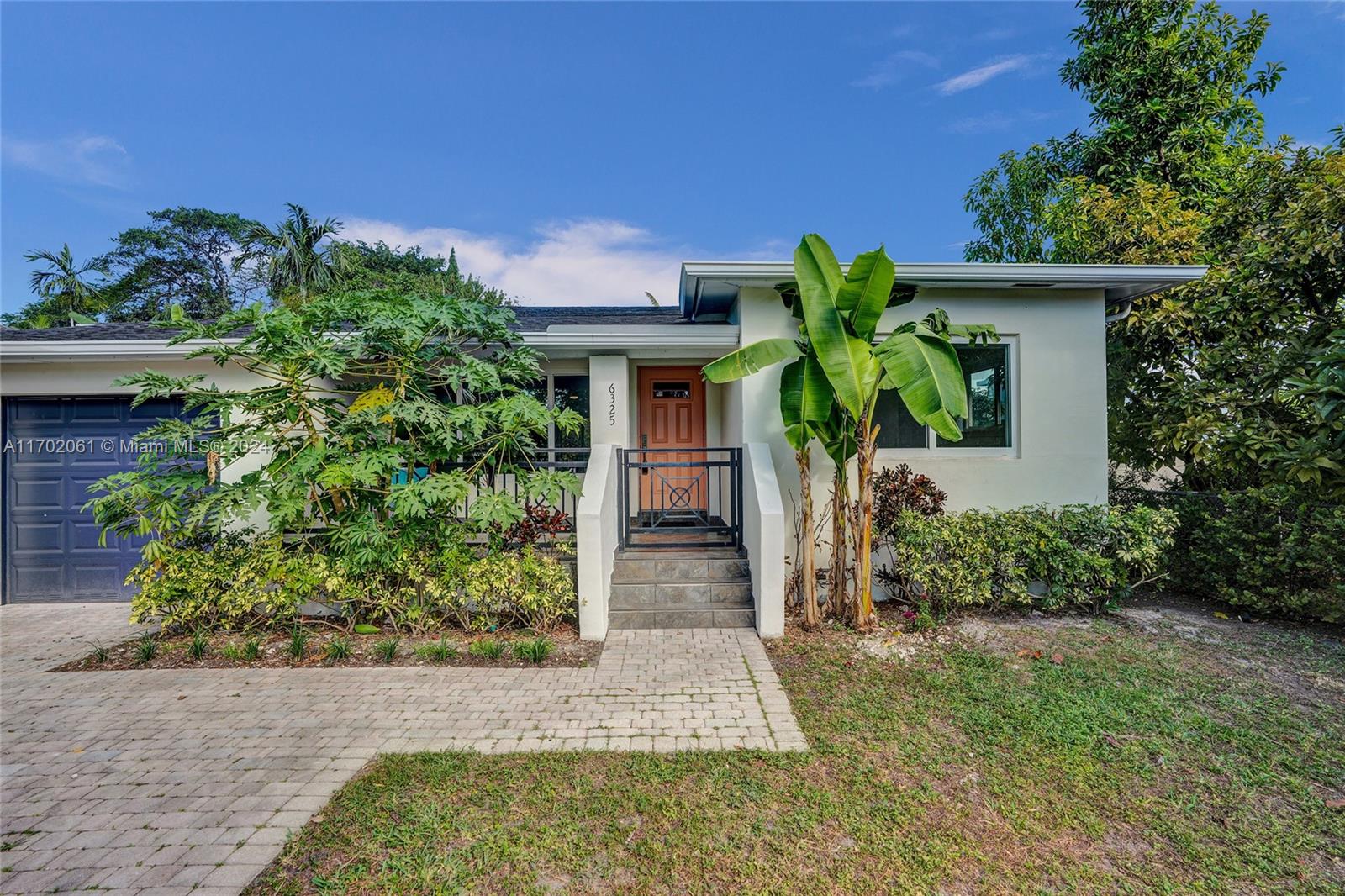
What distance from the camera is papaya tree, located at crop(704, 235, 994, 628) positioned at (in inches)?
192

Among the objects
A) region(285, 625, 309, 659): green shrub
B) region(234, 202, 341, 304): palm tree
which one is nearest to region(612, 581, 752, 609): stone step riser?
region(285, 625, 309, 659): green shrub

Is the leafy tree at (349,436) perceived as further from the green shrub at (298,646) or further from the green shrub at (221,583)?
the green shrub at (298,646)

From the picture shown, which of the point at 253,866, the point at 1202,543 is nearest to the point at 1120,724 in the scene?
the point at 1202,543

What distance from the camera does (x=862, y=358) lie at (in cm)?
523

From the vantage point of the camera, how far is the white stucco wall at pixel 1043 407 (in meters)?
6.89

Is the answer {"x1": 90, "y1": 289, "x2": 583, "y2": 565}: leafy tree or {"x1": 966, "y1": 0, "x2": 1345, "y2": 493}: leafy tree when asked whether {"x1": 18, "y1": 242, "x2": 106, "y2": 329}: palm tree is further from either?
{"x1": 966, "y1": 0, "x2": 1345, "y2": 493}: leafy tree

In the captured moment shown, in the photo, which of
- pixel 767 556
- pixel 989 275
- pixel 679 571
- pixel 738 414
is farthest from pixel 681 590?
pixel 989 275

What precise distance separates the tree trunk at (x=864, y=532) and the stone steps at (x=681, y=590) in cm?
109

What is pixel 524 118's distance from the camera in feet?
40.8

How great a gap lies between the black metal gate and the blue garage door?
6.17m

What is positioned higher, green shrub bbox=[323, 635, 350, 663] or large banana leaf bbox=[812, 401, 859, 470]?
large banana leaf bbox=[812, 401, 859, 470]

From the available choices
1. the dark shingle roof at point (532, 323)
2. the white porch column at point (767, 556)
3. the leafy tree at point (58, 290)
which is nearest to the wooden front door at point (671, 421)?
the dark shingle roof at point (532, 323)

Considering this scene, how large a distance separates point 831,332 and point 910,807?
3.76 meters

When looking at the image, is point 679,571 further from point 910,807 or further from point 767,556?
point 910,807
